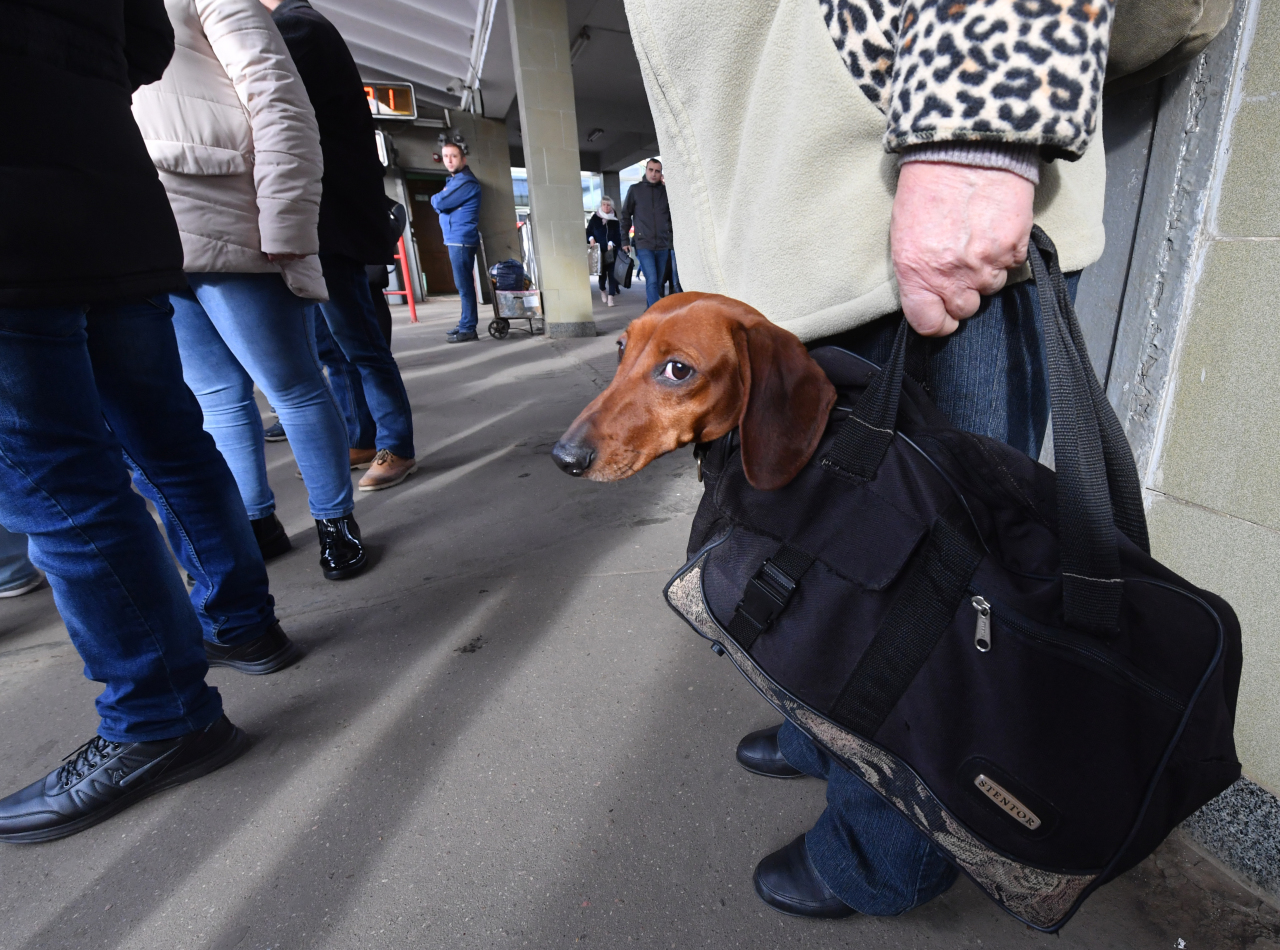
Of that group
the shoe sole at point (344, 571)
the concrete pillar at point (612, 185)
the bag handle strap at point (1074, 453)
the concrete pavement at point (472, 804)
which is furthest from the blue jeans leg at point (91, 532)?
the concrete pillar at point (612, 185)

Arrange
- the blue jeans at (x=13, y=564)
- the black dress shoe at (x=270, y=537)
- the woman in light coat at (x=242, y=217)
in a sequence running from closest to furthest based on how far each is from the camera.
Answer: the woman in light coat at (x=242, y=217)
the blue jeans at (x=13, y=564)
the black dress shoe at (x=270, y=537)

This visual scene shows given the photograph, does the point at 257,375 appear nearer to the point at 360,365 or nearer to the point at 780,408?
the point at 360,365

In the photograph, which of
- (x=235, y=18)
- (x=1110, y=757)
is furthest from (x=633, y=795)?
(x=235, y=18)

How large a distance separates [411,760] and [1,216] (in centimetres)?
142

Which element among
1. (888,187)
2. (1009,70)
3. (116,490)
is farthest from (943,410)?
(116,490)

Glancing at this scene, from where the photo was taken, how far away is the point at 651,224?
862 cm

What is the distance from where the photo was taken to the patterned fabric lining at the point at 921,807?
850 mm

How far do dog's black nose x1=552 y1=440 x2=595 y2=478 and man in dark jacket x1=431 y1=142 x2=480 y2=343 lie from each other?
813cm

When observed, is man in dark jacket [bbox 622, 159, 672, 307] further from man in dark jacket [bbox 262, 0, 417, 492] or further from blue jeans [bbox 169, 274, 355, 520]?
blue jeans [bbox 169, 274, 355, 520]

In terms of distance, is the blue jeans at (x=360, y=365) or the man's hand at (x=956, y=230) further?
the blue jeans at (x=360, y=365)

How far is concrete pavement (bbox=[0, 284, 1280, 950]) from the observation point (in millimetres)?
1224

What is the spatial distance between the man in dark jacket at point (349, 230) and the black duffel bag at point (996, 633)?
270 centimetres

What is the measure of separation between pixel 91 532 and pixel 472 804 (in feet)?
3.35

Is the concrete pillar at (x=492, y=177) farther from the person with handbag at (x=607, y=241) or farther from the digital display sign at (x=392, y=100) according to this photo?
the person with handbag at (x=607, y=241)
